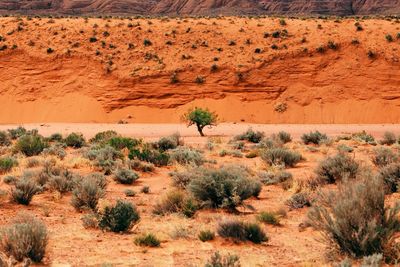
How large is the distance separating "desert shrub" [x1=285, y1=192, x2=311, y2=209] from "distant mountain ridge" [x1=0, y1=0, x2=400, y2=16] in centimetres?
11826

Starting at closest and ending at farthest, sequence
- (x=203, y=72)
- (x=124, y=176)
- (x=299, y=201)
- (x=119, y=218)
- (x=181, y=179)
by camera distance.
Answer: (x=119, y=218) < (x=299, y=201) < (x=181, y=179) < (x=124, y=176) < (x=203, y=72)

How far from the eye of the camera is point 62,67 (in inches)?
1956

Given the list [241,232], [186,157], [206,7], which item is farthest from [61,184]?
[206,7]

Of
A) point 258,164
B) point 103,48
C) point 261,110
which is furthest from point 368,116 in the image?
point 258,164

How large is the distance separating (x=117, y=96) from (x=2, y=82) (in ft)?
37.6

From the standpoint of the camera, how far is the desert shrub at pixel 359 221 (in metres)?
7.11

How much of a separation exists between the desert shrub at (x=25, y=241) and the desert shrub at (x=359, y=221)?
3.81 metres

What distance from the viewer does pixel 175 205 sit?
10.9m

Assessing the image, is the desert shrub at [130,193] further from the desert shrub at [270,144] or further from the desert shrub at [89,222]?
the desert shrub at [270,144]

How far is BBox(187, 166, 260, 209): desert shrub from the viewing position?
1107cm

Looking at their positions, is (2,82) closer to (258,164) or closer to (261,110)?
(261,110)

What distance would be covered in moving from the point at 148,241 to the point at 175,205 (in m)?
2.60

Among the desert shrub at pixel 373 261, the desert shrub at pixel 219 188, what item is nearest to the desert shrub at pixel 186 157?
the desert shrub at pixel 219 188

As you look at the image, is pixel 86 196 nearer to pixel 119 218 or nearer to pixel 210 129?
pixel 119 218
